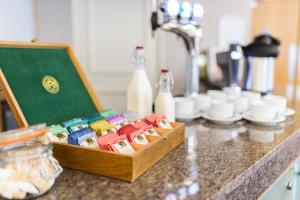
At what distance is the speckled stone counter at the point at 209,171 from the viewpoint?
55 centimetres

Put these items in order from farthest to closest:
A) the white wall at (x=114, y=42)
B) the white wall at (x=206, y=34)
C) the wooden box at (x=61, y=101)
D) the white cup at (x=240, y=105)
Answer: the white wall at (x=206, y=34) → the white wall at (x=114, y=42) → the white cup at (x=240, y=105) → the wooden box at (x=61, y=101)

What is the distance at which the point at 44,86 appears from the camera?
2.54ft

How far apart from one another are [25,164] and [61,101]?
30cm

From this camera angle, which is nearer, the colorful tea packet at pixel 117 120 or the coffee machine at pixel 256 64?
the colorful tea packet at pixel 117 120

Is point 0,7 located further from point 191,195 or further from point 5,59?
point 191,195

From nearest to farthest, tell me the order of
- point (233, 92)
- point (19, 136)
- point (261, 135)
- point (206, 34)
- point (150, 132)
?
point (19, 136), point (150, 132), point (261, 135), point (233, 92), point (206, 34)

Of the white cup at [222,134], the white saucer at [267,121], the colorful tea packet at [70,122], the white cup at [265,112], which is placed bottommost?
the white cup at [222,134]

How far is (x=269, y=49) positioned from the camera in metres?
1.47

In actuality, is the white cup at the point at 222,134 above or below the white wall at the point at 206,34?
Answer: below

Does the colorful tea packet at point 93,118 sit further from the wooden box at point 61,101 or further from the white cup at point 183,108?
the white cup at point 183,108

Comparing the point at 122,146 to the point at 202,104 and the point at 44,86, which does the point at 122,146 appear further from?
the point at 202,104

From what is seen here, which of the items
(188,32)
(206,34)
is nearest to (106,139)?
(188,32)

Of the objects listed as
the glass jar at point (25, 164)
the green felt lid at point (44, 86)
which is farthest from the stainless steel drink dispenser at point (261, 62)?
the glass jar at point (25, 164)

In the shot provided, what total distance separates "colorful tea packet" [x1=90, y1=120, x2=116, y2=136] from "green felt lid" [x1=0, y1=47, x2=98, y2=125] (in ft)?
0.36
